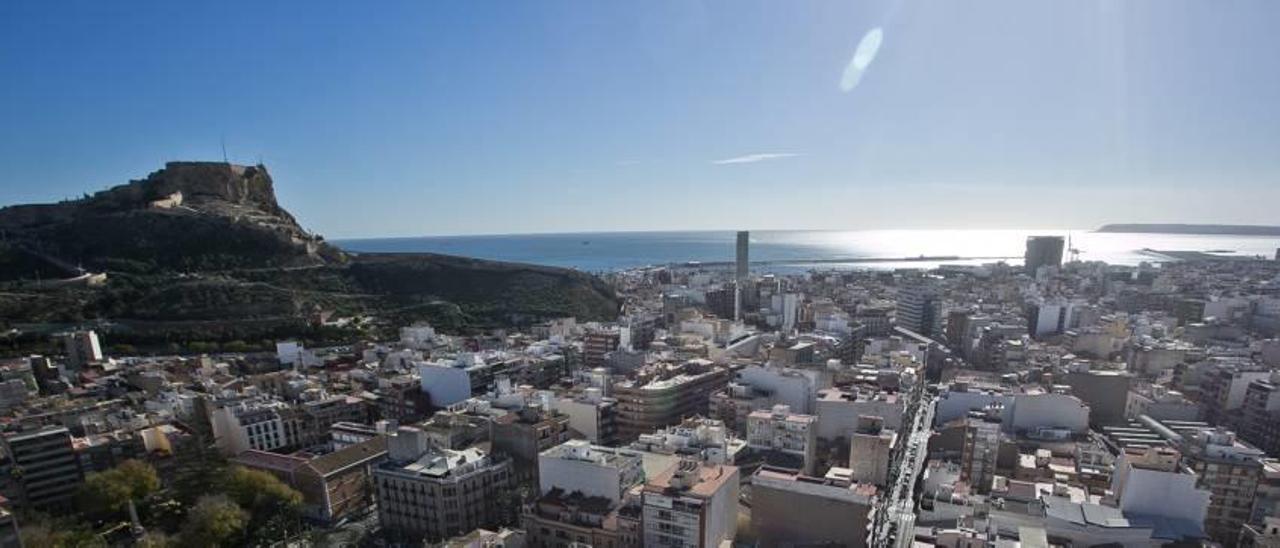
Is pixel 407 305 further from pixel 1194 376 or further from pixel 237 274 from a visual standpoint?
pixel 1194 376

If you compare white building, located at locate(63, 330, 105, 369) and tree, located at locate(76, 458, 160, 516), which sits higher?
white building, located at locate(63, 330, 105, 369)

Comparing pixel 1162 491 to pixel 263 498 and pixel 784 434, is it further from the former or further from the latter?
pixel 263 498

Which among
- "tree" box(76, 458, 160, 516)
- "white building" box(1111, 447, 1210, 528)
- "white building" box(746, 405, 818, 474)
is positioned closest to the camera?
"white building" box(1111, 447, 1210, 528)

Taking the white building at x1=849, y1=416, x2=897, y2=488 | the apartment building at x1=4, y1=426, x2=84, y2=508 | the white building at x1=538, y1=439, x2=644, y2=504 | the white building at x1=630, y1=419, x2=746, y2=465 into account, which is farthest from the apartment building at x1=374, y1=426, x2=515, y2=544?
the white building at x1=849, y1=416, x2=897, y2=488

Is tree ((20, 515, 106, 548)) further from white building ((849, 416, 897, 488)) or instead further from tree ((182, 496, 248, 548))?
white building ((849, 416, 897, 488))

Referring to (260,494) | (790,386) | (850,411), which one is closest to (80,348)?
(260,494)

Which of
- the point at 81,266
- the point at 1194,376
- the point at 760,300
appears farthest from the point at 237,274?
the point at 1194,376
